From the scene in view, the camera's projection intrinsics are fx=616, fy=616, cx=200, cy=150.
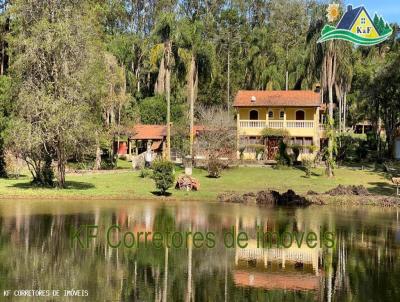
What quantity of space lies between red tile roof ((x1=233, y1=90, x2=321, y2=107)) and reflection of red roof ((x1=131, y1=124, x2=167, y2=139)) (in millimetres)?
10262

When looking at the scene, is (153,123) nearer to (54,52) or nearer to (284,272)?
(54,52)

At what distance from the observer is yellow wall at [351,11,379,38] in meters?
49.9

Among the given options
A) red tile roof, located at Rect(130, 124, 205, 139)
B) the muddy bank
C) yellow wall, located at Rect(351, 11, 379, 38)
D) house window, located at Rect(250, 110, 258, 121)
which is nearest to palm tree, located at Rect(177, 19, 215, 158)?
house window, located at Rect(250, 110, 258, 121)

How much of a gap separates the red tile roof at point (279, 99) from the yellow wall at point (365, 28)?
22.1ft

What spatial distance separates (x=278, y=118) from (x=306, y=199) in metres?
24.5

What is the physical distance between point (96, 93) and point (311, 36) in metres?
19.0

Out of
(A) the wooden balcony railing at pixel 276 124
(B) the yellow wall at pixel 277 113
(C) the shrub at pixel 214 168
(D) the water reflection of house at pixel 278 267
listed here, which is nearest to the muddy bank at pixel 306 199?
(C) the shrub at pixel 214 168

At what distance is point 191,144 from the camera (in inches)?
1880

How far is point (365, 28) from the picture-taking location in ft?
171

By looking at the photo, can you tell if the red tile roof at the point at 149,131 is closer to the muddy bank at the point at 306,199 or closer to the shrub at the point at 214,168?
the shrub at the point at 214,168

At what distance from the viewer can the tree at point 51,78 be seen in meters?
32.4

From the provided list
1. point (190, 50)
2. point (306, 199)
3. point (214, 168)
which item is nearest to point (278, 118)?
point (190, 50)

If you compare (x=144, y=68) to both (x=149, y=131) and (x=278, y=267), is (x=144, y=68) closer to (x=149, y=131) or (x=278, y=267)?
(x=149, y=131)

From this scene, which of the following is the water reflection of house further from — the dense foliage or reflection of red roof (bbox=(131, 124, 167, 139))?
reflection of red roof (bbox=(131, 124, 167, 139))
